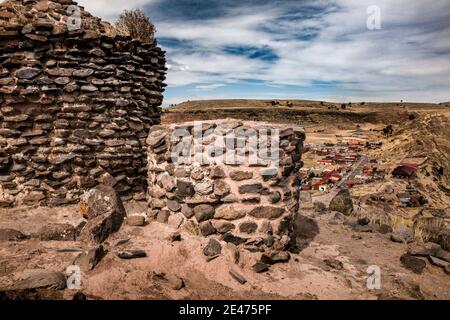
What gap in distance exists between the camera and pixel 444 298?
4.32 metres

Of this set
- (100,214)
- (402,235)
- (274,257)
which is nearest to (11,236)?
(100,214)

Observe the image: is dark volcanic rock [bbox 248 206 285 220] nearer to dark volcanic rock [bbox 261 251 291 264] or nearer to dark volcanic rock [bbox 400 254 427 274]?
dark volcanic rock [bbox 261 251 291 264]

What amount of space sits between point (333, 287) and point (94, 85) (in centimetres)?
553

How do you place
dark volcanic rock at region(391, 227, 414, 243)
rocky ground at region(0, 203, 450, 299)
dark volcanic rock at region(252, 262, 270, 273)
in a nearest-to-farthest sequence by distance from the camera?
rocky ground at region(0, 203, 450, 299), dark volcanic rock at region(252, 262, 270, 273), dark volcanic rock at region(391, 227, 414, 243)

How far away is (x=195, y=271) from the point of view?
13.9 feet

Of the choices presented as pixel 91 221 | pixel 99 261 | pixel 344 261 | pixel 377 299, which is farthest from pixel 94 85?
pixel 377 299

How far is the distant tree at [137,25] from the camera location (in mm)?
8312

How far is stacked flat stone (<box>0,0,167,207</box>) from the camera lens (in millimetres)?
6414

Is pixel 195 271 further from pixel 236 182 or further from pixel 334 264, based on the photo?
pixel 334 264

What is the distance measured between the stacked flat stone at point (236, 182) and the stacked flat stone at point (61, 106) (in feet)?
7.86

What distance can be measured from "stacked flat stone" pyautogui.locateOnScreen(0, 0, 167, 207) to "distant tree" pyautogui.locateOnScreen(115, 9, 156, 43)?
1168 millimetres

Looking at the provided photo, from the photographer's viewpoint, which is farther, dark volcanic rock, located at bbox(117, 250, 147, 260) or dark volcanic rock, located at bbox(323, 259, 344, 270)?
dark volcanic rock, located at bbox(323, 259, 344, 270)

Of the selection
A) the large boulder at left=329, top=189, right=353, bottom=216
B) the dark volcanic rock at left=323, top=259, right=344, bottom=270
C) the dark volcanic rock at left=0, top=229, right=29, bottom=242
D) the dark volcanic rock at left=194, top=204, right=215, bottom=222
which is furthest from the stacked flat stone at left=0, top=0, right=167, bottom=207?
the large boulder at left=329, top=189, right=353, bottom=216

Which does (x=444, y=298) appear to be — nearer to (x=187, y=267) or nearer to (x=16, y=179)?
(x=187, y=267)
